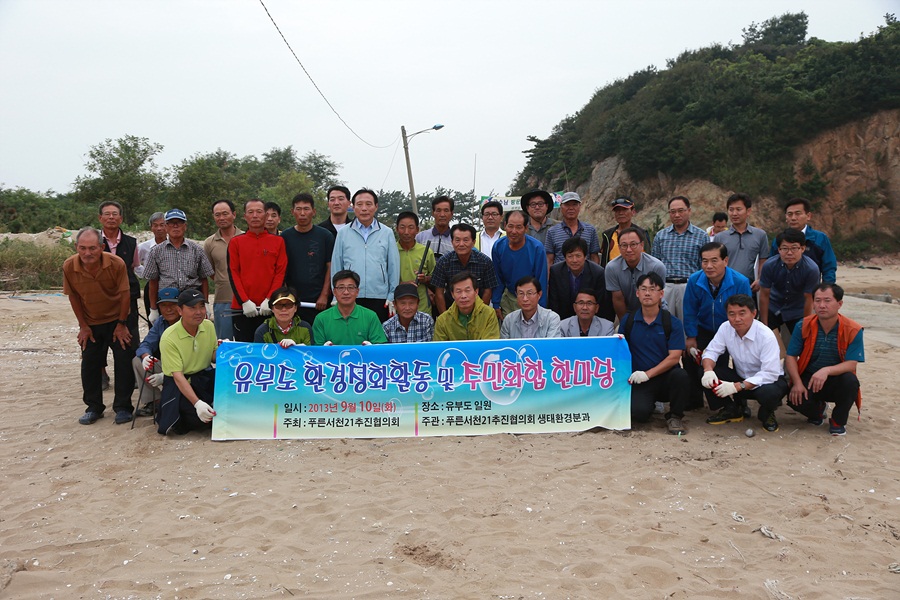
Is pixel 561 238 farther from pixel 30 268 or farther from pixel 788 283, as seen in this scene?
pixel 30 268

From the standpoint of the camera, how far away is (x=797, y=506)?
12.3ft

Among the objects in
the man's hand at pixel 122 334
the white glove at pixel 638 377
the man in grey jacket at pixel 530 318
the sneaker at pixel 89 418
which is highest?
the man in grey jacket at pixel 530 318

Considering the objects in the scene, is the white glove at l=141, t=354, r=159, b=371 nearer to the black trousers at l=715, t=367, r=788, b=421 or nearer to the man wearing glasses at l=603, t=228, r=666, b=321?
the man wearing glasses at l=603, t=228, r=666, b=321

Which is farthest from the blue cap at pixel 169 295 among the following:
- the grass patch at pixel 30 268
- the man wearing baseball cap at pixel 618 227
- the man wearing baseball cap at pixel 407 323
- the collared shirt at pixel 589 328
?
the grass patch at pixel 30 268

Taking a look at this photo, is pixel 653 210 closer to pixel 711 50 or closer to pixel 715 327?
pixel 711 50

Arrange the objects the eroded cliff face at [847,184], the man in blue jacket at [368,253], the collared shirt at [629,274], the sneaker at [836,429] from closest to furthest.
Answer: the sneaker at [836,429] → the collared shirt at [629,274] → the man in blue jacket at [368,253] → the eroded cliff face at [847,184]

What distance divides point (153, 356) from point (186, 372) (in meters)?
0.58

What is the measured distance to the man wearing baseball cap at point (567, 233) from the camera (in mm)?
6328

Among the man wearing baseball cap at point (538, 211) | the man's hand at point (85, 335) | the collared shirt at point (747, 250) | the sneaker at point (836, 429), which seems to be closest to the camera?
the sneaker at point (836, 429)

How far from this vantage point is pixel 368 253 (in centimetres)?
577

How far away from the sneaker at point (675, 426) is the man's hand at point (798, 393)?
888 millimetres

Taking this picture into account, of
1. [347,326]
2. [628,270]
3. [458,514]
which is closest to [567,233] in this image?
[628,270]

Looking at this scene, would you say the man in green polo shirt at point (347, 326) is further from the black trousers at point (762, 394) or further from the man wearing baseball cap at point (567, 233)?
the black trousers at point (762, 394)

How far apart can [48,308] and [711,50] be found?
119 feet
